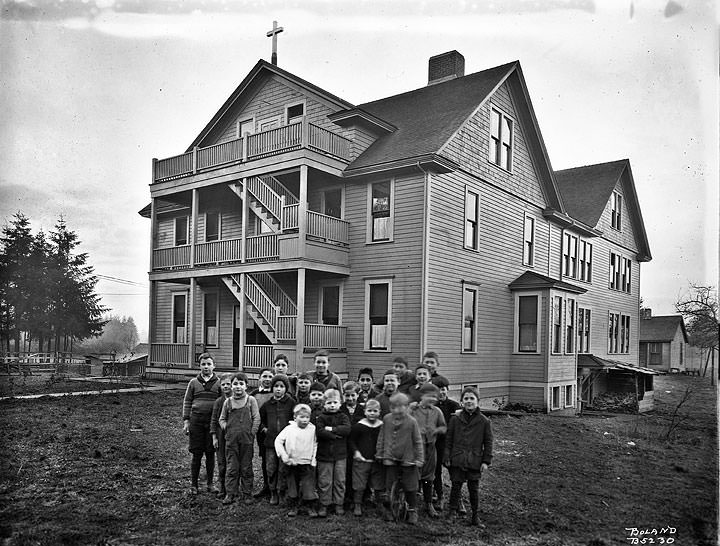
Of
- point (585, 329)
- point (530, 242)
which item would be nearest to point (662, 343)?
point (585, 329)

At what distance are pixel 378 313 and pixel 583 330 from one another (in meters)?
13.3

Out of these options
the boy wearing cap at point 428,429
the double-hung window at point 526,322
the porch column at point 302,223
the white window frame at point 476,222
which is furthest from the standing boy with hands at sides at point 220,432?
the double-hung window at point 526,322

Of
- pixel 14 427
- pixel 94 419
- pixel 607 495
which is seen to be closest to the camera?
pixel 607 495

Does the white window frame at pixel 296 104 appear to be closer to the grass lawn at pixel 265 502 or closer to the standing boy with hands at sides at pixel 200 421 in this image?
the grass lawn at pixel 265 502

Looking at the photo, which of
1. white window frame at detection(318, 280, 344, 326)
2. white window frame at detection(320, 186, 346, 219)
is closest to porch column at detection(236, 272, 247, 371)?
white window frame at detection(318, 280, 344, 326)

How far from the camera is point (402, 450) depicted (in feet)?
25.4

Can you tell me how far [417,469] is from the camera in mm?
7773

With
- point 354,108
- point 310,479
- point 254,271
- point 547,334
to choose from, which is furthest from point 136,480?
point 547,334

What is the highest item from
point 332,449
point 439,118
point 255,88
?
point 255,88

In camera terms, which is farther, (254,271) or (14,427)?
(254,271)

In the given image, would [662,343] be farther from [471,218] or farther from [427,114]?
[427,114]

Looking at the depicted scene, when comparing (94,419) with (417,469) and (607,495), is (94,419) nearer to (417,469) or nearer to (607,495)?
(417,469)

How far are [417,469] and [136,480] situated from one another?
4391 mm

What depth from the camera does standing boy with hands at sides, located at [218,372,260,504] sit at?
8438 mm
